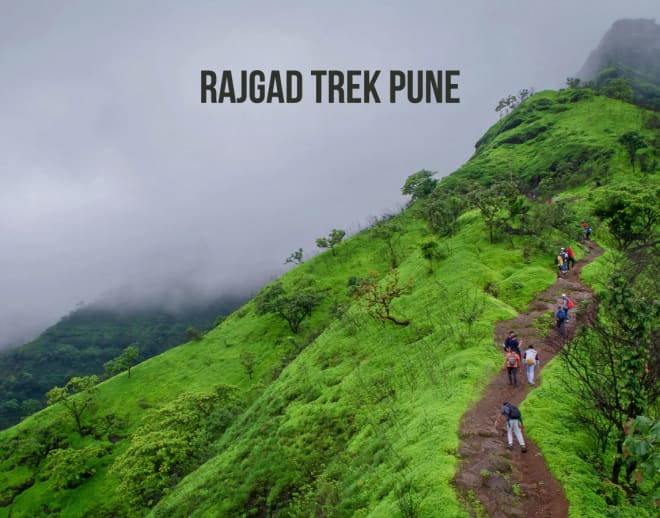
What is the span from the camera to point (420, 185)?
127 metres

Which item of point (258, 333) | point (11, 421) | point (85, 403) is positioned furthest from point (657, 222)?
point (11, 421)

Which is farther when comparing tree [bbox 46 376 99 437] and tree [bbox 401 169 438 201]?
tree [bbox 401 169 438 201]

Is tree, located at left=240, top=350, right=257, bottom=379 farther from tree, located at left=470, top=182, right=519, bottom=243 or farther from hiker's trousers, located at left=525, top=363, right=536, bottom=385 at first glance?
hiker's trousers, located at left=525, top=363, right=536, bottom=385

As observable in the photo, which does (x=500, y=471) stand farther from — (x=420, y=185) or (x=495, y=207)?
(x=420, y=185)

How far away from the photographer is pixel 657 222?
41.5 metres

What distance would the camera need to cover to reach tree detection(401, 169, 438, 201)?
126 m

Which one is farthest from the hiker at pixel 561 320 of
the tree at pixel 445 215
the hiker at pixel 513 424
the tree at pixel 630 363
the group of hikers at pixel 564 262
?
the tree at pixel 445 215

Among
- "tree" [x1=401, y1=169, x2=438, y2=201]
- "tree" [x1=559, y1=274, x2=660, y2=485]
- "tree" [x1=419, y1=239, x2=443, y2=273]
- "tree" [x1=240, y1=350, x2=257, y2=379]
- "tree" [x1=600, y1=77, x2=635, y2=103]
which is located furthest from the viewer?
"tree" [x1=600, y1=77, x2=635, y2=103]

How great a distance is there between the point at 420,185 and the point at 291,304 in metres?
62.5

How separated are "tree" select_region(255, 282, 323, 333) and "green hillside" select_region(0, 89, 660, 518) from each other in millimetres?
506

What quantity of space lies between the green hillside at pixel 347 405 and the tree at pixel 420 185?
31.0 metres

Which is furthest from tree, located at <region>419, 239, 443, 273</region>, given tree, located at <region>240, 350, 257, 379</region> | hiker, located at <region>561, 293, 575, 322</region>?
tree, located at <region>240, 350, 257, 379</region>

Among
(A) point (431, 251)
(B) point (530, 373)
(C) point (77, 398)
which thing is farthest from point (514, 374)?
(C) point (77, 398)

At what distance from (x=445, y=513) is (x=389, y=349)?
18.8 metres
